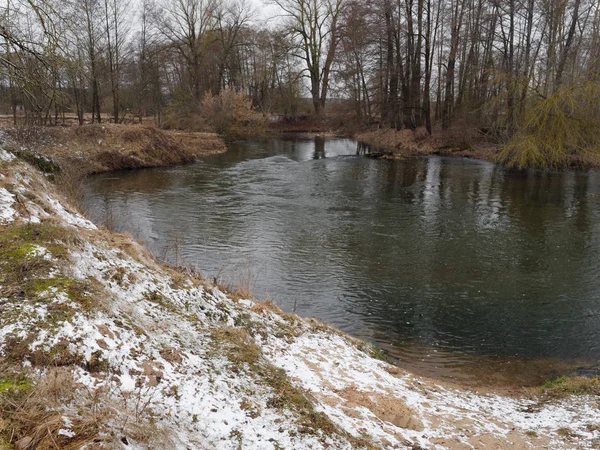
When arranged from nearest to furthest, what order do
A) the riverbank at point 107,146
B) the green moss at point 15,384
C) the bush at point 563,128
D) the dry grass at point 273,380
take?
the green moss at point 15,384
the dry grass at point 273,380
the bush at point 563,128
the riverbank at point 107,146

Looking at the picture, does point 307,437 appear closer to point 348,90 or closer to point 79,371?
point 79,371

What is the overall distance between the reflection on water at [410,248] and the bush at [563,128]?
1.24 metres

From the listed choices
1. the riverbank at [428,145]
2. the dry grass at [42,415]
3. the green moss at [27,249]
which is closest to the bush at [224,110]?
the riverbank at [428,145]

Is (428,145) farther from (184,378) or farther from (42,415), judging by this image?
(42,415)

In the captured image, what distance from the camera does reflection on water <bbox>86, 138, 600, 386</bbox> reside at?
7.71 meters

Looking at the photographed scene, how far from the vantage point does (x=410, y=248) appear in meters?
11.5

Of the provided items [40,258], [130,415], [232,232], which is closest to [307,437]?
[130,415]

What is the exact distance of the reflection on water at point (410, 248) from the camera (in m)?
7.71

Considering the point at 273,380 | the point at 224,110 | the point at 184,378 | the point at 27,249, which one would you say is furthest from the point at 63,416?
the point at 224,110

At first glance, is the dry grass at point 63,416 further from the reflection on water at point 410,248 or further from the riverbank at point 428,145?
the riverbank at point 428,145

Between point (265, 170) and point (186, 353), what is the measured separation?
20.4 m

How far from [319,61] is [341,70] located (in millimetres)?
4687

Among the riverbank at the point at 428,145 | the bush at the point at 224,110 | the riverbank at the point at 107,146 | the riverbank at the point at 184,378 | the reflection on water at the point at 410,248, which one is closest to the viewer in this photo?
the riverbank at the point at 184,378

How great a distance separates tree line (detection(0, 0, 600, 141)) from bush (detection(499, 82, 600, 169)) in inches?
21.9
